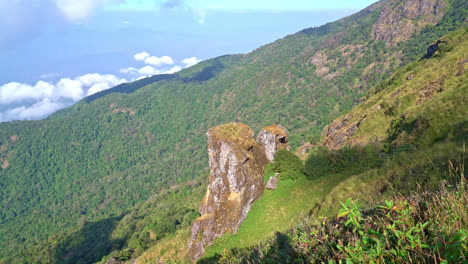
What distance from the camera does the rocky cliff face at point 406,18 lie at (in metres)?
107

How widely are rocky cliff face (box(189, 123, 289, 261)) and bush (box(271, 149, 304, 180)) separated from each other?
1.96 metres

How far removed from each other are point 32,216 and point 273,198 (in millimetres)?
189894

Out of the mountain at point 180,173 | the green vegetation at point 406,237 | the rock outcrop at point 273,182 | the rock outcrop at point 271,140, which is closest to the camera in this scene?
the green vegetation at point 406,237

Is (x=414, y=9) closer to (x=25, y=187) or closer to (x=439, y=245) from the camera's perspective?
(x=439, y=245)

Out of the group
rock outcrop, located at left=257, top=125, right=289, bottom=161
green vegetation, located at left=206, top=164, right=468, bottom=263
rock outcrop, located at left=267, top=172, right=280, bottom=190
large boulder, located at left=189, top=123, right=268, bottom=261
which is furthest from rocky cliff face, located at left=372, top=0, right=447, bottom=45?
green vegetation, located at left=206, top=164, right=468, bottom=263

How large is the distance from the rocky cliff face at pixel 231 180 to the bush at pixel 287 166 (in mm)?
1962

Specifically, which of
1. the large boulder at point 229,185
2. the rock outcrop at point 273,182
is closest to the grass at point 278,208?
the rock outcrop at point 273,182

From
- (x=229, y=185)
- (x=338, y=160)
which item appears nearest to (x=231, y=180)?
(x=229, y=185)

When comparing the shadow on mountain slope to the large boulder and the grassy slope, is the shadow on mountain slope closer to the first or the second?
the large boulder

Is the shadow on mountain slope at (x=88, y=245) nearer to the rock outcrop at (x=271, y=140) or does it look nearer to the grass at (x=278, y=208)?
the grass at (x=278, y=208)

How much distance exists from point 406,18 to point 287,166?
460 ft

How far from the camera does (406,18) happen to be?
117438 millimetres

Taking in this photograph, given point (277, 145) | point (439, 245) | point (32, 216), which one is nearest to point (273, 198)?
point (277, 145)

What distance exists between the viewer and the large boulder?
21.5 meters
